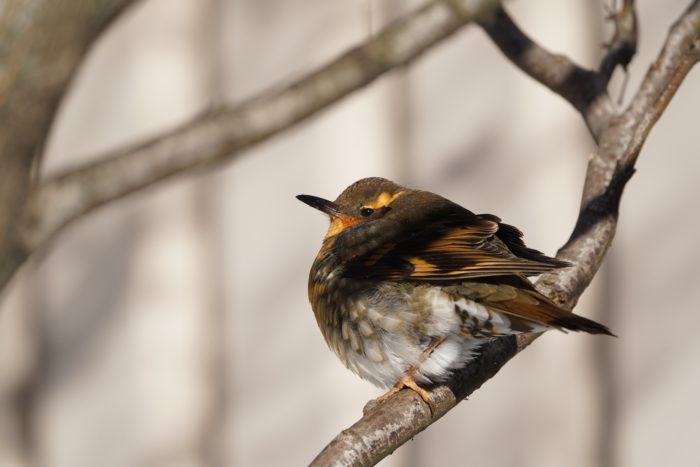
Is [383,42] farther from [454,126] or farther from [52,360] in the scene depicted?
[52,360]

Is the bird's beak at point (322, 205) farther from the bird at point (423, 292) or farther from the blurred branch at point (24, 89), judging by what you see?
→ the blurred branch at point (24, 89)

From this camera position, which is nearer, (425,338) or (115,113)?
(425,338)

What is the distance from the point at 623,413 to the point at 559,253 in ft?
5.77

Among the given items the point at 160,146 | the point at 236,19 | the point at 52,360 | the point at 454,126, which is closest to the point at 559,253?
the point at 160,146

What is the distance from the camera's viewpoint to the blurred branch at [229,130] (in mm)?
2152

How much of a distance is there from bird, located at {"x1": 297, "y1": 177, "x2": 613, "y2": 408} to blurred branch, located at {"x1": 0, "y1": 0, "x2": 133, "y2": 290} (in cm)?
63

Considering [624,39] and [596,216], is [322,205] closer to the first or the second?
[596,216]

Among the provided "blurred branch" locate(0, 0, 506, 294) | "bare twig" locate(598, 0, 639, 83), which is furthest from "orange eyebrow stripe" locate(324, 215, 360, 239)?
"bare twig" locate(598, 0, 639, 83)

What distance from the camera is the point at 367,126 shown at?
396 cm

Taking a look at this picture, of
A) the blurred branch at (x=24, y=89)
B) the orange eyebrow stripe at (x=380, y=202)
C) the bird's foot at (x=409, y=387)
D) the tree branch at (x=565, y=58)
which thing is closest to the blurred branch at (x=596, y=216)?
the bird's foot at (x=409, y=387)

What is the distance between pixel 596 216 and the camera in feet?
7.97

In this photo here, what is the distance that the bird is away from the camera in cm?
218

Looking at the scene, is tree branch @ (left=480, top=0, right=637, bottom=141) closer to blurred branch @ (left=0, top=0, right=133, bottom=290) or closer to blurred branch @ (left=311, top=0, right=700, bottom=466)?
blurred branch @ (left=311, top=0, right=700, bottom=466)

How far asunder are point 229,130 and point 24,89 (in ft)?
1.17
